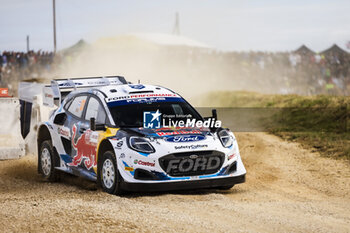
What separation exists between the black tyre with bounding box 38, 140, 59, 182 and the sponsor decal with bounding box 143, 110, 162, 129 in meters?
2.37

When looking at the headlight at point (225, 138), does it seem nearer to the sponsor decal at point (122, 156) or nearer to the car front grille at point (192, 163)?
the car front grille at point (192, 163)

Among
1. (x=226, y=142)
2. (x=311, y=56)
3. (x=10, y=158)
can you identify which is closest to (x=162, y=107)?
(x=226, y=142)

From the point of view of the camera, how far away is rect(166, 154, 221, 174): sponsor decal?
8.65 meters

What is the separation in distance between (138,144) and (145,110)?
111 cm

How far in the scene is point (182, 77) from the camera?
137 feet

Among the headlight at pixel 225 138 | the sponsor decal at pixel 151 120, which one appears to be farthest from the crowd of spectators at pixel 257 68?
the sponsor decal at pixel 151 120

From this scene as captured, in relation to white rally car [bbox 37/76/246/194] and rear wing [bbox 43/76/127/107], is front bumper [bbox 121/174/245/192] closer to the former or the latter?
white rally car [bbox 37/76/246/194]

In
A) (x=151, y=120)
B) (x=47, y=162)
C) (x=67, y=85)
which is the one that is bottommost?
(x=47, y=162)

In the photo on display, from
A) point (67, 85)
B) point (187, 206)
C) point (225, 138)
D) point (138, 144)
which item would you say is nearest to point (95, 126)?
point (138, 144)

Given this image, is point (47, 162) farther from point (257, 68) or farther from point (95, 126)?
point (257, 68)

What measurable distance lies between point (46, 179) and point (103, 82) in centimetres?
219

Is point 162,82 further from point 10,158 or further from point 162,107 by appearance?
point 162,107

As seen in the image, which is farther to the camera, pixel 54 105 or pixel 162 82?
pixel 162 82

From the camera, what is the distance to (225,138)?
9156mm
